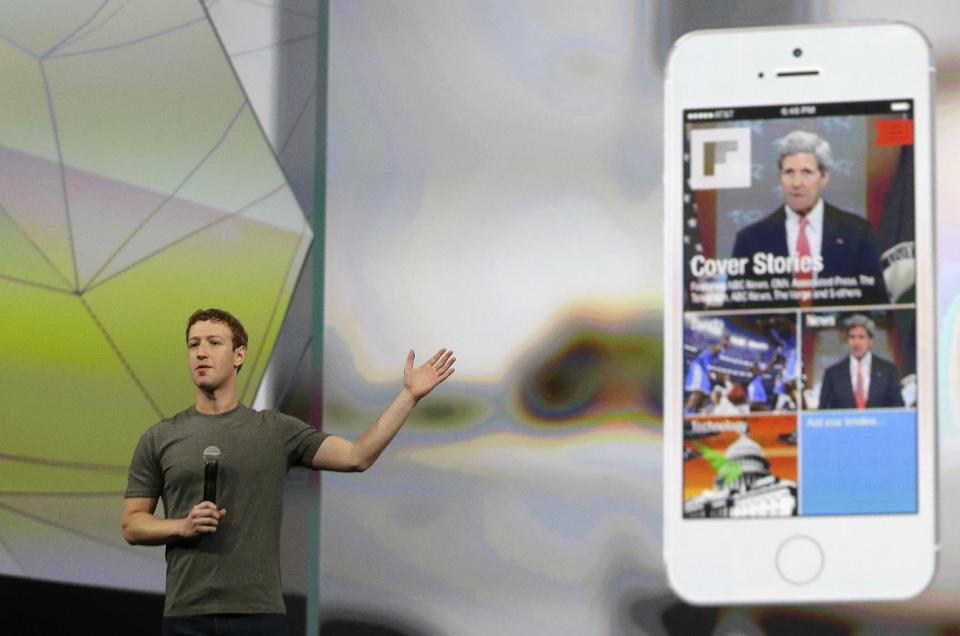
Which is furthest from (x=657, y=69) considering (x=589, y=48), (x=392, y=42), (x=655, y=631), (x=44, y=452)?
(x=44, y=452)

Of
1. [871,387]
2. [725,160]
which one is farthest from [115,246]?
[871,387]

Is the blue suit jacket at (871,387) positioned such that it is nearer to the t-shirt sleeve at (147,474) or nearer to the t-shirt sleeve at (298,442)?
the t-shirt sleeve at (298,442)

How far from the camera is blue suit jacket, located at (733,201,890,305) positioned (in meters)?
2.02

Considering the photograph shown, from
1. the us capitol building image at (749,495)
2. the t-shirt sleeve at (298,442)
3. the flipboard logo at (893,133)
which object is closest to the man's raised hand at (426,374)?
the t-shirt sleeve at (298,442)

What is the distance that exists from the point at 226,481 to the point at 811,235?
2.62 ft

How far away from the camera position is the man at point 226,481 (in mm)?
2088

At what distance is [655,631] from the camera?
245 cm

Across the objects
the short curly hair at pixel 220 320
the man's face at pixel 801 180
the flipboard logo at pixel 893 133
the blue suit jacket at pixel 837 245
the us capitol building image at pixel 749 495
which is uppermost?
the flipboard logo at pixel 893 133

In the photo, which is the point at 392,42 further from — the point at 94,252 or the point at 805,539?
the point at 805,539

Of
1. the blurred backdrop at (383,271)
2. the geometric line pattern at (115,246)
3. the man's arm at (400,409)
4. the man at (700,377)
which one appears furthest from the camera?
the geometric line pattern at (115,246)

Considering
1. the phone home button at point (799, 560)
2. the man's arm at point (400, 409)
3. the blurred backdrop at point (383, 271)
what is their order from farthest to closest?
the blurred backdrop at point (383, 271) < the man's arm at point (400, 409) < the phone home button at point (799, 560)

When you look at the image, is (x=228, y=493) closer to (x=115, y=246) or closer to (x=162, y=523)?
(x=162, y=523)

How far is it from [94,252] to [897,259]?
51.0 inches

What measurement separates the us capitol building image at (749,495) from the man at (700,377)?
0.08 meters
